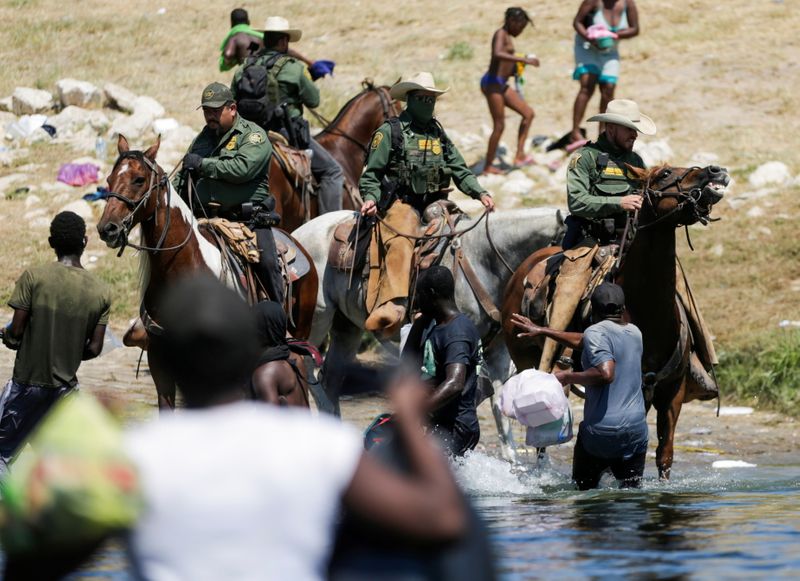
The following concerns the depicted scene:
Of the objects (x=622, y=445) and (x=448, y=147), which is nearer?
(x=622, y=445)

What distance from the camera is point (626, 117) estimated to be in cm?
Result: 1089

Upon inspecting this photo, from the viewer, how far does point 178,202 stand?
11.0 meters

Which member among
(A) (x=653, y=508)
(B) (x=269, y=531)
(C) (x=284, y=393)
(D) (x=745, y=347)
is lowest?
(D) (x=745, y=347)

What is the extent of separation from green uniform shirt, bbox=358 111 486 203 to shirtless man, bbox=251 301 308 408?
494 cm

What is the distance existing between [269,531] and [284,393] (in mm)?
4277

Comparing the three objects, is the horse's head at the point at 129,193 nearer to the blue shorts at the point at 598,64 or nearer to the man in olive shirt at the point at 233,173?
the man in olive shirt at the point at 233,173

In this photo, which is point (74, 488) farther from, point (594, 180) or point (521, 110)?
point (521, 110)

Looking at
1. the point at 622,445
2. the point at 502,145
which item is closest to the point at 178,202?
the point at 622,445

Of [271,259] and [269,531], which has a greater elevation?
[269,531]

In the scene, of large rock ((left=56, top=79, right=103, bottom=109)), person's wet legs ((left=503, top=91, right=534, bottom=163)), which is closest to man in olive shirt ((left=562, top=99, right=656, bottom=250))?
person's wet legs ((left=503, top=91, right=534, bottom=163))

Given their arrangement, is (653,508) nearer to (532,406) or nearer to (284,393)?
(532,406)

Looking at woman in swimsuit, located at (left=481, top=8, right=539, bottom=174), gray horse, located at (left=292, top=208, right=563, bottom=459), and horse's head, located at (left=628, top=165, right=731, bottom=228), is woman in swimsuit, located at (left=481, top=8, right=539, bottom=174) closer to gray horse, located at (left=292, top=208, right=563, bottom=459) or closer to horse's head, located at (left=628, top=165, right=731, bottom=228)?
gray horse, located at (left=292, top=208, right=563, bottom=459)

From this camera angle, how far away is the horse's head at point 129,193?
10.5 meters

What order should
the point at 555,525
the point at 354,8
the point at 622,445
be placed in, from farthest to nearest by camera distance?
the point at 354,8 < the point at 622,445 < the point at 555,525
